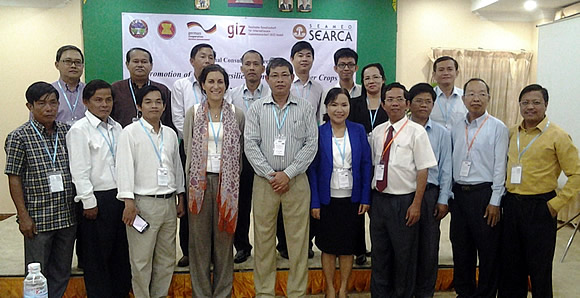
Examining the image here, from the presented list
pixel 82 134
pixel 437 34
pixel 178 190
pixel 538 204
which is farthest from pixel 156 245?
pixel 437 34

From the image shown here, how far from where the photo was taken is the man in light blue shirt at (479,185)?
286 cm

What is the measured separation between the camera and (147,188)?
2.69m

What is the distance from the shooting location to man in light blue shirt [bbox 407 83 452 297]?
2.87 metres

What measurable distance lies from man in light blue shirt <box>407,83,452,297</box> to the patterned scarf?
1.22m

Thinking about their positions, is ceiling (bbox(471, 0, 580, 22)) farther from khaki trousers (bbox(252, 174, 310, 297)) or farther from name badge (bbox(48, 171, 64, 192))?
name badge (bbox(48, 171, 64, 192))

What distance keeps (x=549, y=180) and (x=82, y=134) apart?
295 cm

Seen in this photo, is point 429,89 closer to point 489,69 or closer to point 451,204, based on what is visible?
point 451,204

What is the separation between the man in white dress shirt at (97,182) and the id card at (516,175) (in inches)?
101

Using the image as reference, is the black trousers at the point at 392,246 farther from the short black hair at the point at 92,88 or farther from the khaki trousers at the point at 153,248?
the short black hair at the point at 92,88

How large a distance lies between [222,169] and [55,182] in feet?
3.30

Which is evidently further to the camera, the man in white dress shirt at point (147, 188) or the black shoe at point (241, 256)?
the black shoe at point (241, 256)

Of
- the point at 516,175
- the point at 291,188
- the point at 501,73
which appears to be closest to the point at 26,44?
the point at 291,188

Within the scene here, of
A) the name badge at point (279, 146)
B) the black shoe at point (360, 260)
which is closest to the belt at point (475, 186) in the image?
the black shoe at point (360, 260)

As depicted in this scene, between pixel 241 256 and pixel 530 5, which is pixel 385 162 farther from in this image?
pixel 530 5
